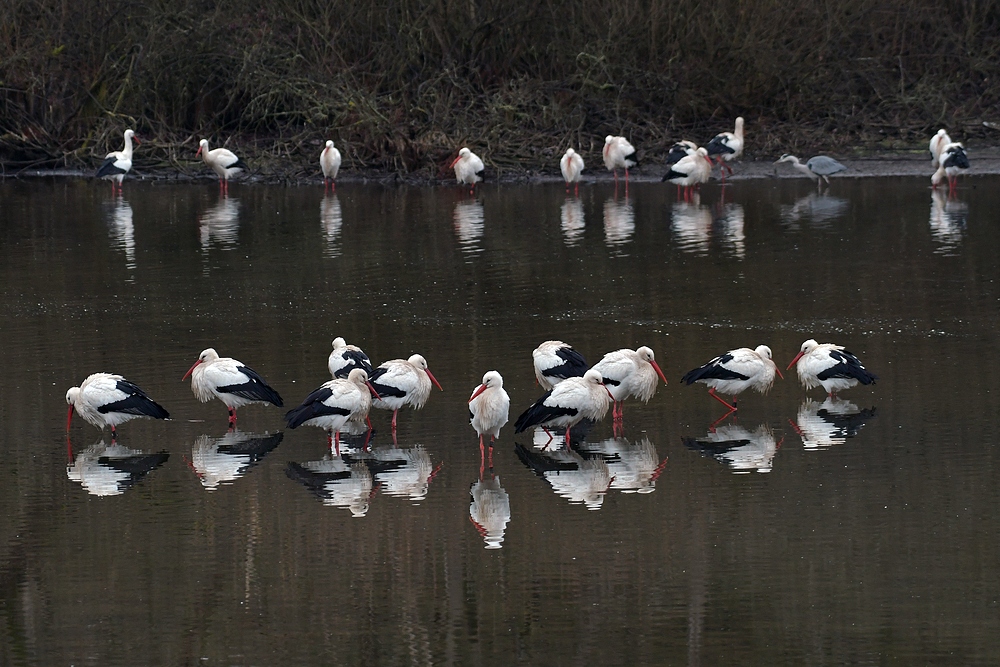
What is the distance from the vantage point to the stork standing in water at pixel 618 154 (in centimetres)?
2568

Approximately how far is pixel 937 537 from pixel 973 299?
A: 7368 mm

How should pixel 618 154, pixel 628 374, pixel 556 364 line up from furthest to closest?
pixel 618 154, pixel 556 364, pixel 628 374

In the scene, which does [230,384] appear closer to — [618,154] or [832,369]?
[832,369]

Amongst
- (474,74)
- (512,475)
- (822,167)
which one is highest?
(474,74)

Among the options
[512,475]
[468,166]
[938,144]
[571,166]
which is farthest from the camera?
[938,144]

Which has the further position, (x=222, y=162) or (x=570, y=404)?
(x=222, y=162)

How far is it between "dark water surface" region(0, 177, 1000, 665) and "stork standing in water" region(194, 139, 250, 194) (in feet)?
23.8

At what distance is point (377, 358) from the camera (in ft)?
45.1

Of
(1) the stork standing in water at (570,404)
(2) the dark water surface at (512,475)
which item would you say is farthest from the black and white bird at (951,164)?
(1) the stork standing in water at (570,404)

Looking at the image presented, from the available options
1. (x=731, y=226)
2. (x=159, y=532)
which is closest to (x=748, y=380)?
(x=159, y=532)

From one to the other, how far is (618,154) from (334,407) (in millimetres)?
15596

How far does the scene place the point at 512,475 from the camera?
404 inches

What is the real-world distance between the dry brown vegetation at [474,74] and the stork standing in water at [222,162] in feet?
4.08

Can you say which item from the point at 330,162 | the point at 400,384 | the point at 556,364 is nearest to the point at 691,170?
the point at 330,162
